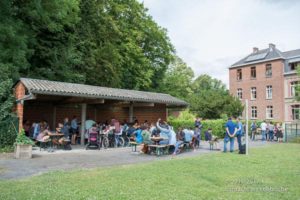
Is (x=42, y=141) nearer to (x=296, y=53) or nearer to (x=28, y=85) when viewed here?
(x=28, y=85)

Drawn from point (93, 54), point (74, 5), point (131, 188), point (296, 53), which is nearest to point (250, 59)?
point (296, 53)

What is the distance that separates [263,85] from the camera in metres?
42.2

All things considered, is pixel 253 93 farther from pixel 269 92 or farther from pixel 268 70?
pixel 268 70

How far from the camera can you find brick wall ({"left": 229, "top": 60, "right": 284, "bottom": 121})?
4019 centimetres

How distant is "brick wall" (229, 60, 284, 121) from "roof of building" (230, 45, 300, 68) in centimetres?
62

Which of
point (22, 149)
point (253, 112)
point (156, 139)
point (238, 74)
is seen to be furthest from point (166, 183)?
point (238, 74)

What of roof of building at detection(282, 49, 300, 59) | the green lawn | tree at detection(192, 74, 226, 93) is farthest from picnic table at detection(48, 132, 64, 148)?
tree at detection(192, 74, 226, 93)

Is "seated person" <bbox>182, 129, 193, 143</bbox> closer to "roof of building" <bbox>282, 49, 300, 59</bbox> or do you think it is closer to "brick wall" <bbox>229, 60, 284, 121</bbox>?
"brick wall" <bbox>229, 60, 284, 121</bbox>

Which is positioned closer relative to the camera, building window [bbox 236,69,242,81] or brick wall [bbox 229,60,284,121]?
brick wall [bbox 229,60,284,121]

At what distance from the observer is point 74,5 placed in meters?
19.9

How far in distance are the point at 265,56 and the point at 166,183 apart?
1573 inches

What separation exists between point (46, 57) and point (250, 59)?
32201 mm

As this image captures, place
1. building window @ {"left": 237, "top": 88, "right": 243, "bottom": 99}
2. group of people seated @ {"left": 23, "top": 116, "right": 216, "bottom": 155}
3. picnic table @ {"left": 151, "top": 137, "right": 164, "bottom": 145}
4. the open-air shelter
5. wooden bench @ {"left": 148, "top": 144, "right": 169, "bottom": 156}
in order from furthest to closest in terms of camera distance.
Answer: building window @ {"left": 237, "top": 88, "right": 243, "bottom": 99} → the open-air shelter → group of people seated @ {"left": 23, "top": 116, "right": 216, "bottom": 155} → picnic table @ {"left": 151, "top": 137, "right": 164, "bottom": 145} → wooden bench @ {"left": 148, "top": 144, "right": 169, "bottom": 156}

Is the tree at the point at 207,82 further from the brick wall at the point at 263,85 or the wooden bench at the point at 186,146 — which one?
the wooden bench at the point at 186,146
